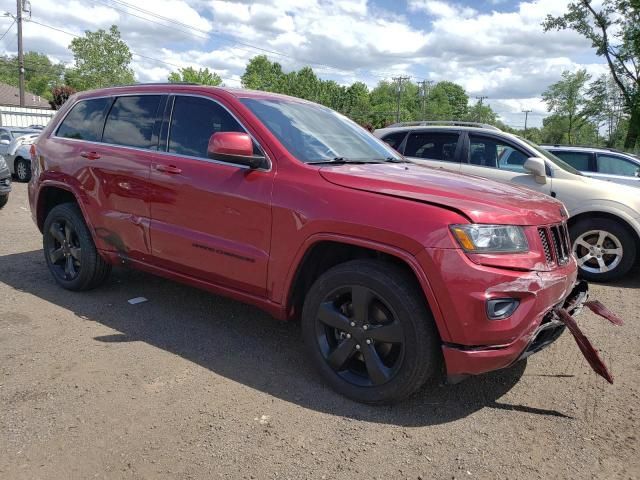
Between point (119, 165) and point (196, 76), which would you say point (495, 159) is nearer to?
point (119, 165)

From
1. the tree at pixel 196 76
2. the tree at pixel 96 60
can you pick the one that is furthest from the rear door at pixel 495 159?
the tree at pixel 96 60

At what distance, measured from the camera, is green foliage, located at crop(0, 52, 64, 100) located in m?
83.1

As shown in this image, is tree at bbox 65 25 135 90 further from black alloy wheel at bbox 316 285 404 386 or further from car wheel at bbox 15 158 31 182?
black alloy wheel at bbox 316 285 404 386

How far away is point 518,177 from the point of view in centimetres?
674

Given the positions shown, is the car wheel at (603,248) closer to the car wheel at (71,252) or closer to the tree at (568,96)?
the car wheel at (71,252)

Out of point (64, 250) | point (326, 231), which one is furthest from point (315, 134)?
point (64, 250)

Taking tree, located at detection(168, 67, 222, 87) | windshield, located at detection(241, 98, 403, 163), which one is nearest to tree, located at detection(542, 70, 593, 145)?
tree, located at detection(168, 67, 222, 87)

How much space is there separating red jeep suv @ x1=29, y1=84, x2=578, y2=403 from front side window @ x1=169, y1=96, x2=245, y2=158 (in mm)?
12

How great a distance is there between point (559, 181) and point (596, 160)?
10.3ft

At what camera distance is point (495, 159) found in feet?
22.9

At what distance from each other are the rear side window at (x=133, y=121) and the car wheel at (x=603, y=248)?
4948mm

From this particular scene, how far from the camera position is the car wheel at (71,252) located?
4727 millimetres

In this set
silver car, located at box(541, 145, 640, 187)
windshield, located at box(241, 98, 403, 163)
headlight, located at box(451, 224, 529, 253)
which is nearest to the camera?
headlight, located at box(451, 224, 529, 253)

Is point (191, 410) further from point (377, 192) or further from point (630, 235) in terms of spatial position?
point (630, 235)
